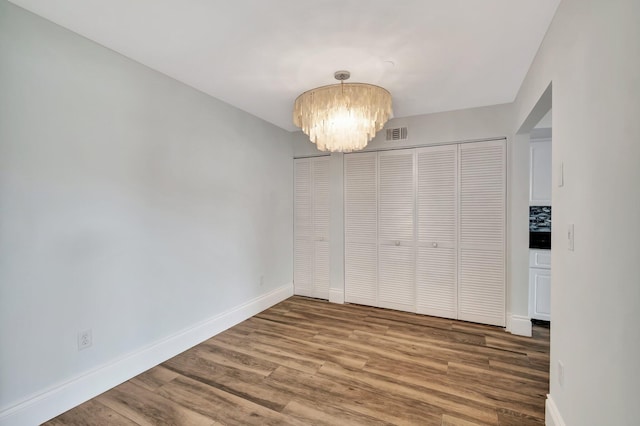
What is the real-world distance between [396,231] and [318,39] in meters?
2.43

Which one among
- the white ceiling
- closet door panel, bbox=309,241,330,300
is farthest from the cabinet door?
closet door panel, bbox=309,241,330,300

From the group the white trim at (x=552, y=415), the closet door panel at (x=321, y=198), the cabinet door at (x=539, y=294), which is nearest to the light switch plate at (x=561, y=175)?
the white trim at (x=552, y=415)

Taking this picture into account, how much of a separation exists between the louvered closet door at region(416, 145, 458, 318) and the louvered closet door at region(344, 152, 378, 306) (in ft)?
1.83

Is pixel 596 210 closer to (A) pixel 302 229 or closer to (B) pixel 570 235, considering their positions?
(B) pixel 570 235

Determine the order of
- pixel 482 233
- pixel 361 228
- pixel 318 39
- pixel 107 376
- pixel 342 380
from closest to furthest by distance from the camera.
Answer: pixel 318 39 → pixel 107 376 → pixel 342 380 → pixel 482 233 → pixel 361 228

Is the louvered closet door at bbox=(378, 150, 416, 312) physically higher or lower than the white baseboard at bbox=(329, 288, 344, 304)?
higher

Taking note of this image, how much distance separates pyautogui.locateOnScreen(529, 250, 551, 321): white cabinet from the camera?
321 centimetres

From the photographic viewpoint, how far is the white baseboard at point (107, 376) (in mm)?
1686

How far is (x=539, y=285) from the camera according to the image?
3.24 m

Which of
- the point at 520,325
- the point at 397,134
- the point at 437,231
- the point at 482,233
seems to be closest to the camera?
the point at 520,325

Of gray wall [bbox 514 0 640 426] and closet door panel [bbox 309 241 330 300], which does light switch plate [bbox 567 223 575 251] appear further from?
closet door panel [bbox 309 241 330 300]

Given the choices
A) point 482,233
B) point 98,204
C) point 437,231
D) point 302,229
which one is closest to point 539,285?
point 482,233

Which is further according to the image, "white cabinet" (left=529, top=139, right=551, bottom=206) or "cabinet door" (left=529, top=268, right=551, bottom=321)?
"white cabinet" (left=529, top=139, right=551, bottom=206)

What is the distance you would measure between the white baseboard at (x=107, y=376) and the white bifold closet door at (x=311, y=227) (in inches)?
47.9
